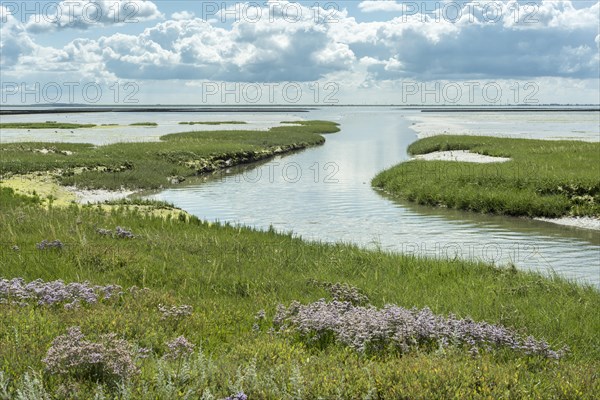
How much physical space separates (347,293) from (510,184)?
2368cm

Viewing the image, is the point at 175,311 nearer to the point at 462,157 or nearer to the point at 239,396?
the point at 239,396

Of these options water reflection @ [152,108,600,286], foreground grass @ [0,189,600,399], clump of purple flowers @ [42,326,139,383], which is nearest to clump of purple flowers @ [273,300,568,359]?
foreground grass @ [0,189,600,399]

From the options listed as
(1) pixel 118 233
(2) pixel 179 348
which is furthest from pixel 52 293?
(1) pixel 118 233

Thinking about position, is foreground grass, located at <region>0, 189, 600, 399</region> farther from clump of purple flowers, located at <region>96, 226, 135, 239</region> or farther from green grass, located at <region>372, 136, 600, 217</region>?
green grass, located at <region>372, 136, 600, 217</region>

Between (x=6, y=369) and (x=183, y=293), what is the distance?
16.1 ft

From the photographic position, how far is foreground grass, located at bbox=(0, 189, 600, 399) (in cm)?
663

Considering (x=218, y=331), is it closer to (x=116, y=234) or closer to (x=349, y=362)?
(x=349, y=362)

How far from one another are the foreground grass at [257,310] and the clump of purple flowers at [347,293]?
210 mm

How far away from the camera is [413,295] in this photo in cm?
1218

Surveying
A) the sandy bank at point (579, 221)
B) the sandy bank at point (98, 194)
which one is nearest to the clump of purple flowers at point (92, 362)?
the sandy bank at point (579, 221)

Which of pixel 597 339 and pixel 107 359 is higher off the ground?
pixel 107 359

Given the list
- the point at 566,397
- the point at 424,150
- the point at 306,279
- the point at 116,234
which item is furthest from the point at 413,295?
the point at 424,150

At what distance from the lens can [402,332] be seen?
853 centimetres

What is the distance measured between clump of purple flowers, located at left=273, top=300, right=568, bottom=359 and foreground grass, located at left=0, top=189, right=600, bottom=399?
9.0 inches
